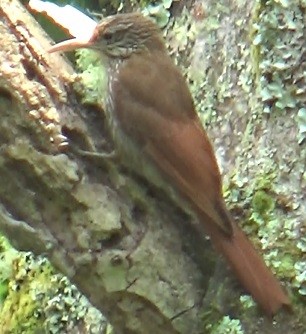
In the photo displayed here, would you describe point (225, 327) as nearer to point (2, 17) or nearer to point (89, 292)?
point (89, 292)

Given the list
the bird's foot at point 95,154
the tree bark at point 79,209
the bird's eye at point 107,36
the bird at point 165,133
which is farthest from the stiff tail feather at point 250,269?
the bird's eye at point 107,36

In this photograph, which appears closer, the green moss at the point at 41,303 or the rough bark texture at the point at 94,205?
the rough bark texture at the point at 94,205

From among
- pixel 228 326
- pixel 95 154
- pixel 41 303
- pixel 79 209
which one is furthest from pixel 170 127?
pixel 41 303

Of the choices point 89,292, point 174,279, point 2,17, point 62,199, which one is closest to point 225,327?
point 174,279

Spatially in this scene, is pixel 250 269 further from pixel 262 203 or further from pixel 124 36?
pixel 124 36

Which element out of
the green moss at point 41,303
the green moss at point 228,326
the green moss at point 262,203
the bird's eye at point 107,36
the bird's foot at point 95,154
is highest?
the bird's eye at point 107,36

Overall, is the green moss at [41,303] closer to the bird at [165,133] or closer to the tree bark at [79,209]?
the tree bark at [79,209]
